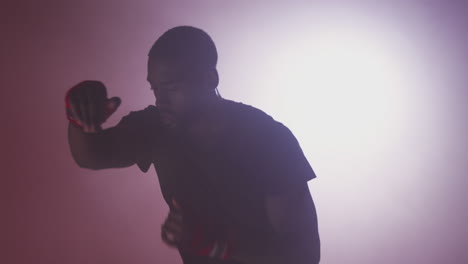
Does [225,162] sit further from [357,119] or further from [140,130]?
A: [357,119]

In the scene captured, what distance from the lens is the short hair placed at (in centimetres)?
105

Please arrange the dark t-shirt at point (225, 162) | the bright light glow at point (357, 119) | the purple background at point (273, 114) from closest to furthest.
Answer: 1. the dark t-shirt at point (225, 162)
2. the purple background at point (273, 114)
3. the bright light glow at point (357, 119)

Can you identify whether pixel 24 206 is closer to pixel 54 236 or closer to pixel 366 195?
pixel 54 236

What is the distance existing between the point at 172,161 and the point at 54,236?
0.61 metres

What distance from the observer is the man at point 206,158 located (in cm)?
96

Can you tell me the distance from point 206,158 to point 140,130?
20 cm

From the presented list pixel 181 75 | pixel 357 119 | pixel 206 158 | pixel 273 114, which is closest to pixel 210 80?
pixel 181 75

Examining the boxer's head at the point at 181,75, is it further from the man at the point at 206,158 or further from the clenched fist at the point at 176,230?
the clenched fist at the point at 176,230

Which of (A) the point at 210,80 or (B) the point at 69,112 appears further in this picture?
(A) the point at 210,80

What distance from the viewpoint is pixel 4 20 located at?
1.36 metres

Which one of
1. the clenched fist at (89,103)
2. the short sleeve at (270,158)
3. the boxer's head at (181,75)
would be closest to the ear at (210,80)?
the boxer's head at (181,75)

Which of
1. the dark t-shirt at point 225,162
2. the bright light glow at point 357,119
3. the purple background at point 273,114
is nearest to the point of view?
the dark t-shirt at point 225,162

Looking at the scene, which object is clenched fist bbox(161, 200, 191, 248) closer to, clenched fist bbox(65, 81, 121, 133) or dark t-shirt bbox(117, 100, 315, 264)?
dark t-shirt bbox(117, 100, 315, 264)

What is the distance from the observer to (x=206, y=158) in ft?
3.58
